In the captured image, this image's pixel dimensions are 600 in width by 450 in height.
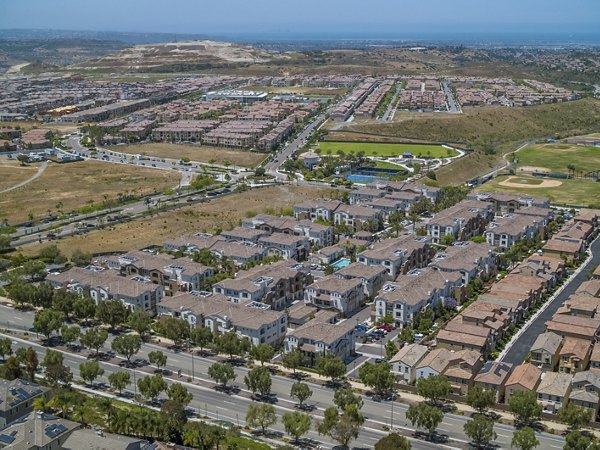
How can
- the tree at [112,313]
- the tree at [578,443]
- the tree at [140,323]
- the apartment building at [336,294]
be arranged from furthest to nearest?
1. the apartment building at [336,294]
2. the tree at [112,313]
3. the tree at [140,323]
4. the tree at [578,443]

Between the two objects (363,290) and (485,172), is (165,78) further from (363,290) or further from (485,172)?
(363,290)

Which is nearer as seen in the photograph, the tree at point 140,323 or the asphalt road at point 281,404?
the asphalt road at point 281,404

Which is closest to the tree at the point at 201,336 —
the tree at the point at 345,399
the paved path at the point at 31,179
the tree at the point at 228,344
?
the tree at the point at 228,344

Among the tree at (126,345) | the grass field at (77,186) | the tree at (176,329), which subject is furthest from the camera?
the grass field at (77,186)

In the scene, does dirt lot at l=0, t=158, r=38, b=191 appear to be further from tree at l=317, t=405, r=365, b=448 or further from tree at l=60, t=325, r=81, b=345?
tree at l=317, t=405, r=365, b=448

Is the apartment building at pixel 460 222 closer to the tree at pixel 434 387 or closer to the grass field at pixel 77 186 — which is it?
the tree at pixel 434 387

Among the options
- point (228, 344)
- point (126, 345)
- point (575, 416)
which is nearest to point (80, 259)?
point (126, 345)
